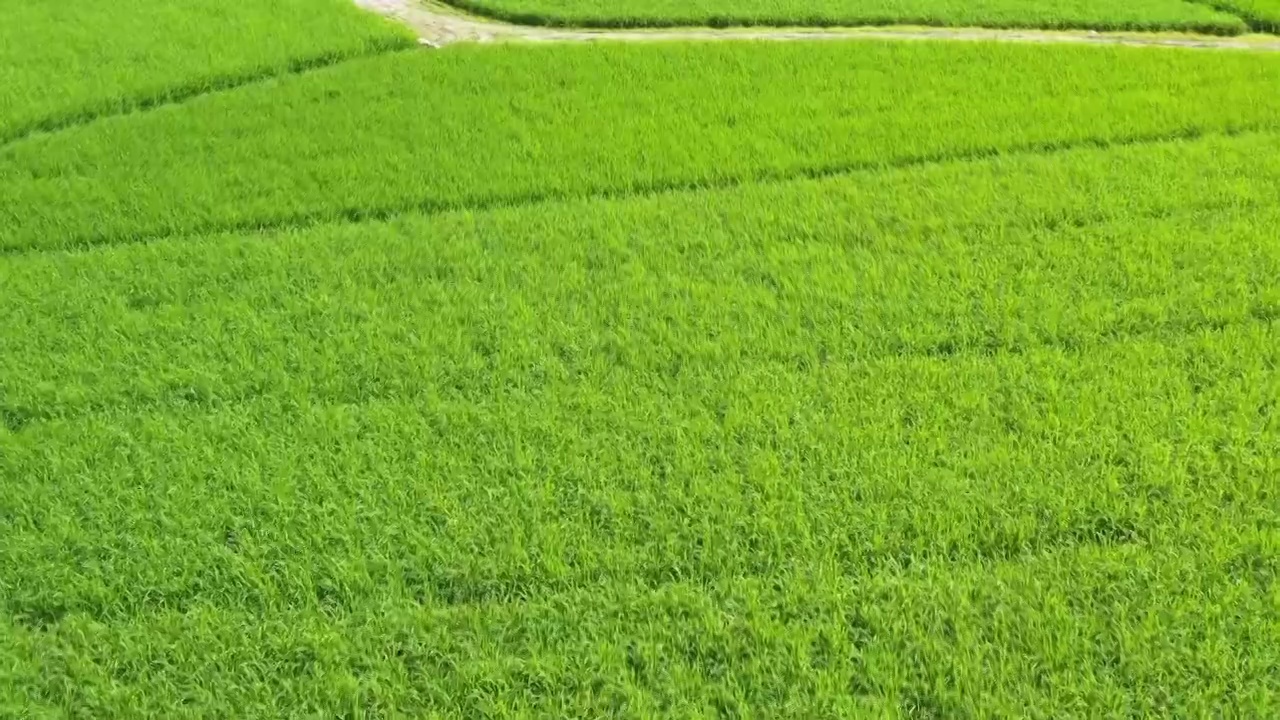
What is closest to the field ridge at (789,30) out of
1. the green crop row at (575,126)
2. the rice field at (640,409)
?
the green crop row at (575,126)

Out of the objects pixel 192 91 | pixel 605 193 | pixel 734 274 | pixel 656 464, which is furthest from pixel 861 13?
pixel 656 464

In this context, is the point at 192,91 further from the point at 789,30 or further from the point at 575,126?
the point at 789,30

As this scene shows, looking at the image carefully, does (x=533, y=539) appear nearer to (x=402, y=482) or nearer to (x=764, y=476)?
(x=402, y=482)

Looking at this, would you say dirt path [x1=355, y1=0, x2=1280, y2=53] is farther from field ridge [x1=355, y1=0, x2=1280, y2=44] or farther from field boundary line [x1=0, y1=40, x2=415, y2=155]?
field boundary line [x1=0, y1=40, x2=415, y2=155]

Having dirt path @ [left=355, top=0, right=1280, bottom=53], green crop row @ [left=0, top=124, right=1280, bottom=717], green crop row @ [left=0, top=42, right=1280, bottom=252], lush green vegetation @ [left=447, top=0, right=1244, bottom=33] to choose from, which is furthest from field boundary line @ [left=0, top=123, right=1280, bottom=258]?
lush green vegetation @ [left=447, top=0, right=1244, bottom=33]

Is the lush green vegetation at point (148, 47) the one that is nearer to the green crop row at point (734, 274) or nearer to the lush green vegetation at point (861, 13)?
the lush green vegetation at point (861, 13)

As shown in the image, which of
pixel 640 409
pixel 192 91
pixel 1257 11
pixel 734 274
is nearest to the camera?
pixel 640 409
